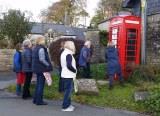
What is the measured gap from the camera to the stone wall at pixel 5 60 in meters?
21.2

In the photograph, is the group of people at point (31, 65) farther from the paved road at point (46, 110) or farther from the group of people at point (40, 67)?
the paved road at point (46, 110)

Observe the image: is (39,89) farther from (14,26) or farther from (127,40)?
(14,26)

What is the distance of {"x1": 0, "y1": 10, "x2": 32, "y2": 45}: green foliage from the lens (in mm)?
26047

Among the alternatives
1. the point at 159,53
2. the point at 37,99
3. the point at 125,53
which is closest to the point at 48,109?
the point at 37,99

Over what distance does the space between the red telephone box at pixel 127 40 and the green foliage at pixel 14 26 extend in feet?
38.7

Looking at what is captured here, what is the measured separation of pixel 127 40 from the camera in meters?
15.0

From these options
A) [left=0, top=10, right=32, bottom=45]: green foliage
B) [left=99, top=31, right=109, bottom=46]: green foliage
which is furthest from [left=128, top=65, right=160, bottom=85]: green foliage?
[left=99, top=31, right=109, bottom=46]: green foliage

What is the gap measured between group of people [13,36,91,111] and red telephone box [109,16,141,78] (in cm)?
360

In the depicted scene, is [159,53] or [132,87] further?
[159,53]

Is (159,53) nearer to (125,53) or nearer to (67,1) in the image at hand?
(125,53)

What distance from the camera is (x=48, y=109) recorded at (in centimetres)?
1064

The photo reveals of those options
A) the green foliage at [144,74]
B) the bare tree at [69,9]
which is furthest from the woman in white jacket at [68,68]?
the bare tree at [69,9]

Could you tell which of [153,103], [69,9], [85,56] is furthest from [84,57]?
[69,9]

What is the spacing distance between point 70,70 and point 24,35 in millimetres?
16964
